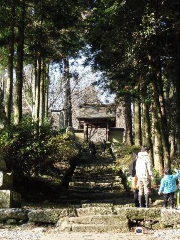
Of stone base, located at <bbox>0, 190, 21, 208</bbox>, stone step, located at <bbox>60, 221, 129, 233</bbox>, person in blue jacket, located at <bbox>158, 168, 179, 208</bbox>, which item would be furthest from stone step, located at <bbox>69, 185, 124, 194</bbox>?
stone step, located at <bbox>60, 221, 129, 233</bbox>

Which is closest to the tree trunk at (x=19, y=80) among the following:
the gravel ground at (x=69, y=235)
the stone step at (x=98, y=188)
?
the stone step at (x=98, y=188)

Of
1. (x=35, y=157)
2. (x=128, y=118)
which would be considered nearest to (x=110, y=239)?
(x=35, y=157)

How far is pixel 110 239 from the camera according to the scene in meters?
5.97

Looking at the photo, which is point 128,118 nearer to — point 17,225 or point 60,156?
point 60,156

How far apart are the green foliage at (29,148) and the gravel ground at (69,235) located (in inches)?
181

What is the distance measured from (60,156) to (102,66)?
7094 millimetres

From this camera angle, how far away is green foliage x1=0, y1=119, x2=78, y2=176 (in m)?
11.2

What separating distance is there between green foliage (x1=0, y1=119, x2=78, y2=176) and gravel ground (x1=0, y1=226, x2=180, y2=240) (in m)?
4.60

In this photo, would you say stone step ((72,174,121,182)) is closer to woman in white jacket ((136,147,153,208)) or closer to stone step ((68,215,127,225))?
woman in white jacket ((136,147,153,208))

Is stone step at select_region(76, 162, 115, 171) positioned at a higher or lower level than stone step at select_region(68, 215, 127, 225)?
lower

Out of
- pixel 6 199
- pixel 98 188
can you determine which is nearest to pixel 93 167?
pixel 98 188

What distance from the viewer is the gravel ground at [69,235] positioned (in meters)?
6.05

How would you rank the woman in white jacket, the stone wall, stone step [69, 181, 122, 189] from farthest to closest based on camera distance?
1. stone step [69, 181, 122, 189]
2. the woman in white jacket
3. the stone wall

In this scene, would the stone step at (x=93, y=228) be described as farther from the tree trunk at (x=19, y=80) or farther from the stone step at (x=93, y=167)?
the stone step at (x=93, y=167)
